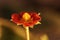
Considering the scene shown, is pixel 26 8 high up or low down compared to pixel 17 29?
up

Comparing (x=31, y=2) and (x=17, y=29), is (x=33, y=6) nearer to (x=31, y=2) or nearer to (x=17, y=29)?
(x=31, y=2)

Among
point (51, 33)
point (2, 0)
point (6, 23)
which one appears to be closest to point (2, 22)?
point (6, 23)

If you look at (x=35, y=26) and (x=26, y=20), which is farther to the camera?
(x=35, y=26)

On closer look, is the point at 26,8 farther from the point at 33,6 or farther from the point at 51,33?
the point at 51,33

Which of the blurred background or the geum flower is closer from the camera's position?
the geum flower

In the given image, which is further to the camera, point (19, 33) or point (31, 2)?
point (31, 2)

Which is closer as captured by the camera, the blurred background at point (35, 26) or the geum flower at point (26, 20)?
the geum flower at point (26, 20)
